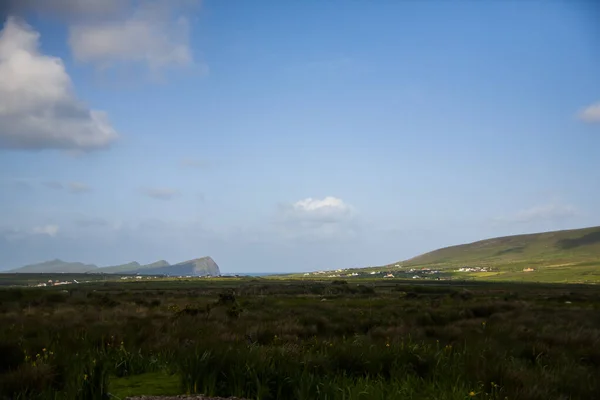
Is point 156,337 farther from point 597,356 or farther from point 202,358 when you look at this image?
point 597,356

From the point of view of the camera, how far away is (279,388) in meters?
5.76

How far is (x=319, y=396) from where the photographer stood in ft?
17.9

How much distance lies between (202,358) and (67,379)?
1.87 meters

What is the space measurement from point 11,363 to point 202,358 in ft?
16.2

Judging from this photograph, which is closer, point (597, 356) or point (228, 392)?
point (228, 392)

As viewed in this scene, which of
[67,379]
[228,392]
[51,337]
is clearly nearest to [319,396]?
[228,392]

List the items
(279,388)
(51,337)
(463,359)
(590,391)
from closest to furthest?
(279,388)
(590,391)
(463,359)
(51,337)

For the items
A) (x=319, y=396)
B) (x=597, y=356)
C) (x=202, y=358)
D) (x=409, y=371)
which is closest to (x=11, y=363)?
(x=202, y=358)

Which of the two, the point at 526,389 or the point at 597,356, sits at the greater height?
the point at 526,389

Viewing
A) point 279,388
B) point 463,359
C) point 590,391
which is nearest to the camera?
point 279,388

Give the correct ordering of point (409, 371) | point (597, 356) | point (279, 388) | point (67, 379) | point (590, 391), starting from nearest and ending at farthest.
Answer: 1. point (279, 388)
2. point (67, 379)
3. point (590, 391)
4. point (409, 371)
5. point (597, 356)

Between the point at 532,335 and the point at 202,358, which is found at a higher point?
the point at 202,358

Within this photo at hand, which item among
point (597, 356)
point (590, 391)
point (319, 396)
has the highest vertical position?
point (319, 396)

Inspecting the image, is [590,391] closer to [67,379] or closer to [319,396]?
[319,396]
